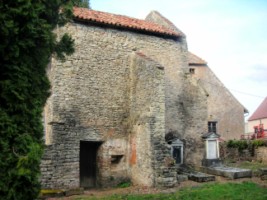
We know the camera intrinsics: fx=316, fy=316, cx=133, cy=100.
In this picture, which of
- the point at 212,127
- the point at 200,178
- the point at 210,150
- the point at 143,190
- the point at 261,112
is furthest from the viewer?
the point at 261,112

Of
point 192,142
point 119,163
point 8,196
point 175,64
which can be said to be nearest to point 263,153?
point 192,142

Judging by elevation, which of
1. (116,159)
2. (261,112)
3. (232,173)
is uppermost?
(261,112)

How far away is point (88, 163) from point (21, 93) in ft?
27.3

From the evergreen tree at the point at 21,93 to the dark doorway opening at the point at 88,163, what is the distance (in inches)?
290

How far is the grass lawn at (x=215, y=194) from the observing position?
33.4ft

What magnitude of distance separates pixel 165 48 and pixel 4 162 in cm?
1171

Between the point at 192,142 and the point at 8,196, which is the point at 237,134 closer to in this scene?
the point at 192,142

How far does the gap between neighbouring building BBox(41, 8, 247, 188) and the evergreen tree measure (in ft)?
19.3

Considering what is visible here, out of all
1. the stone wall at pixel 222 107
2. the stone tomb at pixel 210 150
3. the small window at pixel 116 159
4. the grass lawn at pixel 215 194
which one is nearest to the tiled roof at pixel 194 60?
the stone wall at pixel 222 107

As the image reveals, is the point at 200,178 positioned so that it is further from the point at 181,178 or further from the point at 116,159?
the point at 116,159

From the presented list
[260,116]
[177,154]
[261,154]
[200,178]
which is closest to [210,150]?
[177,154]

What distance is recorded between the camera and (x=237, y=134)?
28500 mm

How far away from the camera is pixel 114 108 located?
1425cm

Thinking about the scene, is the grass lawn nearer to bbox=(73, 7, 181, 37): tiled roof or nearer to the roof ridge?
bbox=(73, 7, 181, 37): tiled roof
